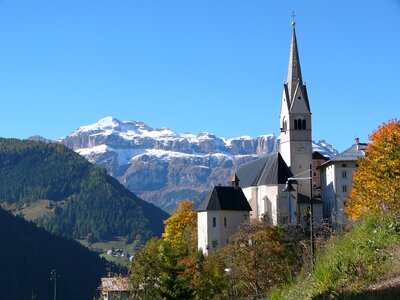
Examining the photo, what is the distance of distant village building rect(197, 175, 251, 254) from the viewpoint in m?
90.1

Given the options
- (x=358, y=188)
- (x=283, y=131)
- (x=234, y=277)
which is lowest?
(x=234, y=277)

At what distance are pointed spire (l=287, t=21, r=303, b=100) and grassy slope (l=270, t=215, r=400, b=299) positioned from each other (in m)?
81.8

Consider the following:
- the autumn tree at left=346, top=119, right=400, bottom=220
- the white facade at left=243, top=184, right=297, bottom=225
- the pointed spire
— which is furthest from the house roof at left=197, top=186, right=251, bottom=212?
the autumn tree at left=346, top=119, right=400, bottom=220

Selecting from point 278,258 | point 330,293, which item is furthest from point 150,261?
point 330,293

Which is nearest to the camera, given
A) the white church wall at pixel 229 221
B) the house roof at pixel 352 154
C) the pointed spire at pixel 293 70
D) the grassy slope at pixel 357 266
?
the grassy slope at pixel 357 266

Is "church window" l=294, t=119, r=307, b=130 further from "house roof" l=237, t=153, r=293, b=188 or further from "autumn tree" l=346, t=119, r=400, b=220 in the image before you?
"autumn tree" l=346, t=119, r=400, b=220

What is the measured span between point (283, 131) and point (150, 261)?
58.4 metres

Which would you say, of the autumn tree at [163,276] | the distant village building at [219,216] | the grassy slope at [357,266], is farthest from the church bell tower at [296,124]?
the grassy slope at [357,266]

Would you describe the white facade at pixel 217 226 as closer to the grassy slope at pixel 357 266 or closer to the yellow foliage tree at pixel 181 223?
the yellow foliage tree at pixel 181 223

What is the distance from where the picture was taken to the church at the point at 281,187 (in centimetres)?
9050

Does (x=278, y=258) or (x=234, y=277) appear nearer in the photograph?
(x=234, y=277)

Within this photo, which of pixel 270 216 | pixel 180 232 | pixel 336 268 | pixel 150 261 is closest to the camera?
pixel 336 268

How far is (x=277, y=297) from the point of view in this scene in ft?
57.7

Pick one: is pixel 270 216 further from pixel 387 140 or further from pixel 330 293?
pixel 330 293
